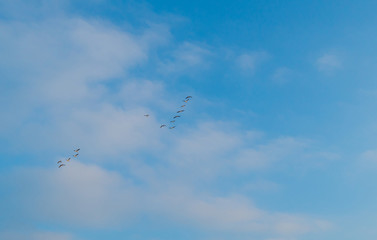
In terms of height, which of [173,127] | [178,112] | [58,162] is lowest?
[58,162]

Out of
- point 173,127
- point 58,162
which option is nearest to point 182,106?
point 173,127

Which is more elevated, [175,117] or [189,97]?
[189,97]

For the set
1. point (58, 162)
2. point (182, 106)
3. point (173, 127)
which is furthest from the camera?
point (58, 162)

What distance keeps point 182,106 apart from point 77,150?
8012 cm

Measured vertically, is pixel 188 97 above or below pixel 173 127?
above

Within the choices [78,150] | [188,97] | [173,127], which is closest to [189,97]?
[188,97]

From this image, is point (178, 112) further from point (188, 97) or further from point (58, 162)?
point (58, 162)

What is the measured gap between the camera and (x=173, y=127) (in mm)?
145375

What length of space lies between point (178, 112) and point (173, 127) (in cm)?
1073

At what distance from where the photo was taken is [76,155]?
493 ft

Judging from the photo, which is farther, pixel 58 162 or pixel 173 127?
pixel 58 162

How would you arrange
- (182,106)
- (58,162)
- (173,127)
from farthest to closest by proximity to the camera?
(58,162)
(173,127)
(182,106)

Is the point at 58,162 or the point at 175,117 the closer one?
the point at 175,117

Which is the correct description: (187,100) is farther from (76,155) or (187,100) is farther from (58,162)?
(58,162)
